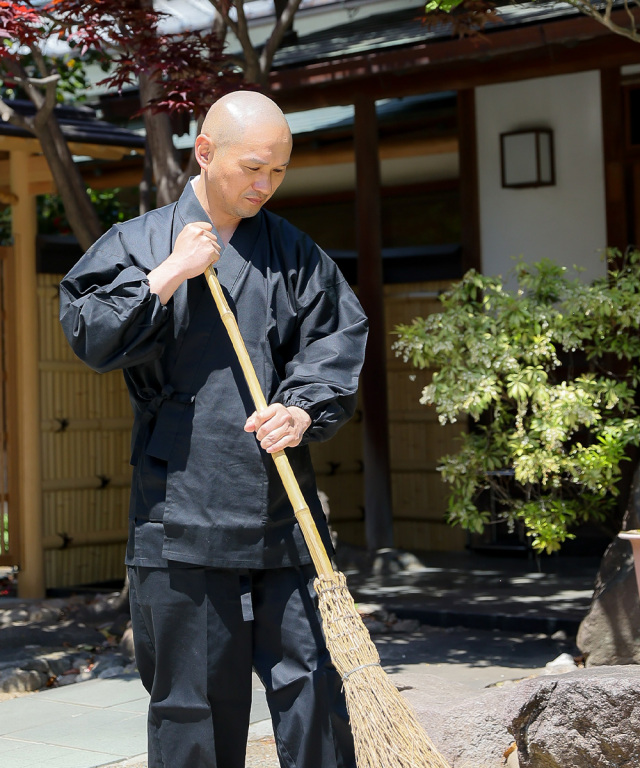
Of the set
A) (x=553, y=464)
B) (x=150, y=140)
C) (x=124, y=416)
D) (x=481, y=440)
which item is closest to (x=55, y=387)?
(x=124, y=416)

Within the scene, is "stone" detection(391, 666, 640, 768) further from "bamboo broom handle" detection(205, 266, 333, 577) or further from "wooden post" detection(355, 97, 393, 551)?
"wooden post" detection(355, 97, 393, 551)

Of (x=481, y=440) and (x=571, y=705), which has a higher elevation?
(x=481, y=440)

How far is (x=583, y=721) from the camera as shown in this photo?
3.70m

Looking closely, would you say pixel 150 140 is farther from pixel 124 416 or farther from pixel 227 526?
pixel 227 526

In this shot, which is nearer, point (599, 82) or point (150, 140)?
point (150, 140)

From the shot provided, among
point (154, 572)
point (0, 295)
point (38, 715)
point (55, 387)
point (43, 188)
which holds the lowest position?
point (38, 715)

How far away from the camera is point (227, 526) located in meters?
2.69

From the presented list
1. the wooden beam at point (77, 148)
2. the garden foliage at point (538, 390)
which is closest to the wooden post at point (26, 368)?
the wooden beam at point (77, 148)

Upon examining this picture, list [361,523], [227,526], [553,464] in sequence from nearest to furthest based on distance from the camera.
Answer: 1. [227,526]
2. [553,464]
3. [361,523]

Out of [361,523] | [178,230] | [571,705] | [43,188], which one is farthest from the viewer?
[361,523]

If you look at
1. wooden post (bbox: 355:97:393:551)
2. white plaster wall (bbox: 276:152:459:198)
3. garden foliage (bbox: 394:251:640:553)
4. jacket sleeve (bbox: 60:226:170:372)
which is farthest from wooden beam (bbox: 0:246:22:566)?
jacket sleeve (bbox: 60:226:170:372)

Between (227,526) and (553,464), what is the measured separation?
4048 mm

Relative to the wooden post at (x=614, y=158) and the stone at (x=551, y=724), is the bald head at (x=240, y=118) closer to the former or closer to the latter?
the stone at (x=551, y=724)

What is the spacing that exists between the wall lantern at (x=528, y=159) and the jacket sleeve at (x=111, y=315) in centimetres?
631
